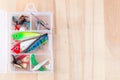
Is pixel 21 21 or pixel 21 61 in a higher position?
pixel 21 21

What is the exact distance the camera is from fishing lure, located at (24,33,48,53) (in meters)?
1.18

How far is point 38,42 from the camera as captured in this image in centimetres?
118

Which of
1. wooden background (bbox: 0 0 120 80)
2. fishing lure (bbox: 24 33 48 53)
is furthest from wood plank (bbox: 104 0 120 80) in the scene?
fishing lure (bbox: 24 33 48 53)

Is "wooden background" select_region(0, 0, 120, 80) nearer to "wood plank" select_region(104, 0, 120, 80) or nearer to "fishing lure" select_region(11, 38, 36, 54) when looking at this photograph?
"wood plank" select_region(104, 0, 120, 80)

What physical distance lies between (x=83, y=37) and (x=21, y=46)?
0.27 metres

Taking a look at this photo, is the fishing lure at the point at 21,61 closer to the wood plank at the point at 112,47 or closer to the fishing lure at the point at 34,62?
the fishing lure at the point at 34,62

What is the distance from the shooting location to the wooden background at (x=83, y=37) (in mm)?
1208

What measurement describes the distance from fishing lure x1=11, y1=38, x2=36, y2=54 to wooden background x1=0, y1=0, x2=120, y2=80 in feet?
0.35

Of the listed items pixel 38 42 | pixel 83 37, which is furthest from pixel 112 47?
pixel 38 42

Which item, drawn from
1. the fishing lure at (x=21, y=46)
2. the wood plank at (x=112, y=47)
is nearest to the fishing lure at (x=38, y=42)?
the fishing lure at (x=21, y=46)

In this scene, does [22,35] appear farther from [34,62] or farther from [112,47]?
[112,47]

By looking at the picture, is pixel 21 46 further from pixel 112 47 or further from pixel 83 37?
pixel 112 47

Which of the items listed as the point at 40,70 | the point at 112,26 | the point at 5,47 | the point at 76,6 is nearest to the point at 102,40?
the point at 112,26

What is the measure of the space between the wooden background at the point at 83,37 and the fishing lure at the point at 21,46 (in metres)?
0.11
